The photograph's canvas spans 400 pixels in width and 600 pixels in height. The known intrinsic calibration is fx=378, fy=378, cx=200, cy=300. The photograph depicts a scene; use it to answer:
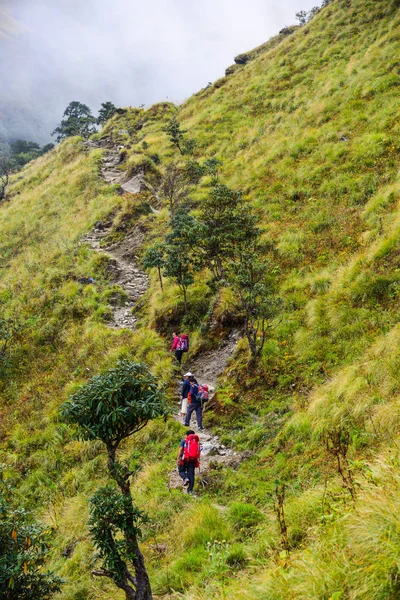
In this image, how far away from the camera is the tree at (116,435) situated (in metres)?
4.78

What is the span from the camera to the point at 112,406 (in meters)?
5.03

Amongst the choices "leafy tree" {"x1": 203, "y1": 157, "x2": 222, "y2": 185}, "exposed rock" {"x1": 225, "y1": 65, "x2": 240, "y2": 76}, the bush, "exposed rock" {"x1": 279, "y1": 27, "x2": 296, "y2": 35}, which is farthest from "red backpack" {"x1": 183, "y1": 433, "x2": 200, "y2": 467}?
"exposed rock" {"x1": 279, "y1": 27, "x2": 296, "y2": 35}

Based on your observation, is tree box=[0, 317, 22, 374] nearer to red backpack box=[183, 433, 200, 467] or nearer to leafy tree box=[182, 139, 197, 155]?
red backpack box=[183, 433, 200, 467]

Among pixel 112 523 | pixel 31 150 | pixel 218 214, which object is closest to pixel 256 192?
pixel 218 214

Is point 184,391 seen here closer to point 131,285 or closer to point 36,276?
point 131,285

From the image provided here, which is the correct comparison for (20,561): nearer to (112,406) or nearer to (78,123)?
(112,406)

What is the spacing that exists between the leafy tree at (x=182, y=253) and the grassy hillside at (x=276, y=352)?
1.01 meters

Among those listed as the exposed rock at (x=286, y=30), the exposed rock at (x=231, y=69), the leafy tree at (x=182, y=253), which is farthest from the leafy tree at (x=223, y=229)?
the exposed rock at (x=286, y=30)

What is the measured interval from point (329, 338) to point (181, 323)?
6.69m

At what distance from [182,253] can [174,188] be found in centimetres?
1164

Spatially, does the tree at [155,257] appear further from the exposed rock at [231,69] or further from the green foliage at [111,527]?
the exposed rock at [231,69]

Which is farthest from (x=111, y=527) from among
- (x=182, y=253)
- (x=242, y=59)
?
(x=242, y=59)

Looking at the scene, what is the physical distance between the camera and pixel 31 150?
7762 cm

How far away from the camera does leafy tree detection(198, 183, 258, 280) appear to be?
14609mm
